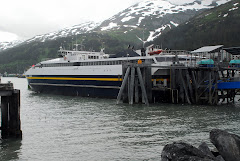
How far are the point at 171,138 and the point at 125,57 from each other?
25.1 m

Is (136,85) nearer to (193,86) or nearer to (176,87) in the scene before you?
(176,87)

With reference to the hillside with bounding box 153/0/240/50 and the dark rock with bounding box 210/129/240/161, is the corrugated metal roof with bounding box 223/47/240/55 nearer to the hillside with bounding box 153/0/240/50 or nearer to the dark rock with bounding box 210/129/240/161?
the hillside with bounding box 153/0/240/50

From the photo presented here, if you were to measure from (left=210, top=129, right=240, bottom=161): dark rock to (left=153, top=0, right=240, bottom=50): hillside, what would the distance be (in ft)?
262

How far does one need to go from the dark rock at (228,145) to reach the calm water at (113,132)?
336 cm

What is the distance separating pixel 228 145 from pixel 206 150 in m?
0.86

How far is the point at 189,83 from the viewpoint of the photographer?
32156 millimetres

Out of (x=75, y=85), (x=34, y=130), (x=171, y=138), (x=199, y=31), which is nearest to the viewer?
(x=171, y=138)

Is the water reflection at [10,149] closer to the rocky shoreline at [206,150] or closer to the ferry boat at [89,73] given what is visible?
the rocky shoreline at [206,150]

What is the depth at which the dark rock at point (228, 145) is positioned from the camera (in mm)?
10117

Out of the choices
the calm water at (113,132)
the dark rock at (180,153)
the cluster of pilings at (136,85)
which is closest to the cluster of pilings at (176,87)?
the cluster of pilings at (136,85)

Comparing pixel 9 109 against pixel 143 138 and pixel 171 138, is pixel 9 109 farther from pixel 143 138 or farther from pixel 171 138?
pixel 171 138

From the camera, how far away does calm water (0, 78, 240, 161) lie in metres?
13.9

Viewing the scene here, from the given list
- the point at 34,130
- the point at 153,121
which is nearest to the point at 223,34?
the point at 153,121

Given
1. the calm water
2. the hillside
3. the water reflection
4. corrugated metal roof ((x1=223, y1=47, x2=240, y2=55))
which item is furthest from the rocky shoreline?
the hillside
